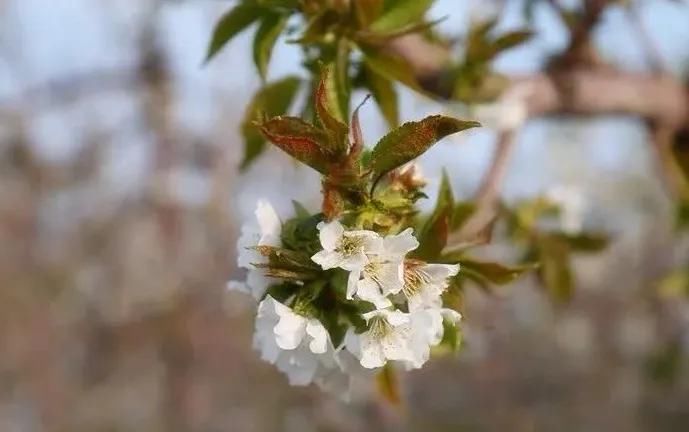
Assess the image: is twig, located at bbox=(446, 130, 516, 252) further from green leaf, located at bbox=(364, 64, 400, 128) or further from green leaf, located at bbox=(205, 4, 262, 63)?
green leaf, located at bbox=(205, 4, 262, 63)

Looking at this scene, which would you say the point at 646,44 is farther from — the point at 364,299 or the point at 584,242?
the point at 364,299

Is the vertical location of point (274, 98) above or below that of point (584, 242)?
above

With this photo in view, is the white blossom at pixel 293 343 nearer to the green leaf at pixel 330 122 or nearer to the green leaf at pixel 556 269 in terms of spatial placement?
the green leaf at pixel 330 122

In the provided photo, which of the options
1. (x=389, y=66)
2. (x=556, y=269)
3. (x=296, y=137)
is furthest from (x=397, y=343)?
(x=556, y=269)

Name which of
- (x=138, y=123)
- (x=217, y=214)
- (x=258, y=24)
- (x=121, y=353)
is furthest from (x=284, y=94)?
(x=121, y=353)

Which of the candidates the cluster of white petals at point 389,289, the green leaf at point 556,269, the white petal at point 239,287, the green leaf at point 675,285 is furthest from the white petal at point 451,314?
the green leaf at point 675,285
